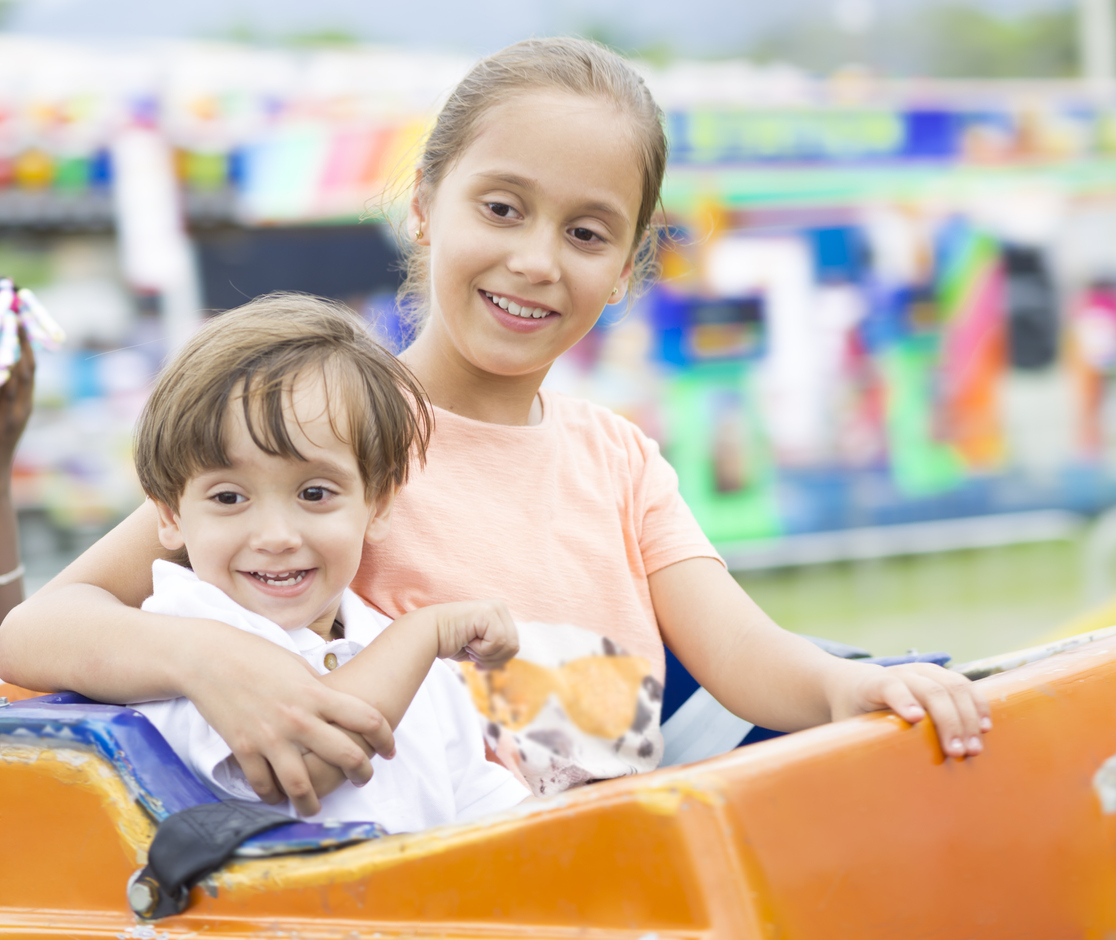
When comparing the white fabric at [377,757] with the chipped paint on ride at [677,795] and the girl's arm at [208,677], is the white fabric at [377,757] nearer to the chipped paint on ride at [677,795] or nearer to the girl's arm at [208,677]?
the girl's arm at [208,677]

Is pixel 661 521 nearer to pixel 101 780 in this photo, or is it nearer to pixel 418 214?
pixel 418 214

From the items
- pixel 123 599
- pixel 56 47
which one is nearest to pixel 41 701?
pixel 123 599

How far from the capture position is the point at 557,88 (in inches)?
44.5

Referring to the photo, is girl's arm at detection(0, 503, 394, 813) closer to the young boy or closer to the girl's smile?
the young boy

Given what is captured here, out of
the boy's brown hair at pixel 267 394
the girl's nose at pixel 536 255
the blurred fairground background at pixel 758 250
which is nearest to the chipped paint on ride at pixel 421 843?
the boy's brown hair at pixel 267 394

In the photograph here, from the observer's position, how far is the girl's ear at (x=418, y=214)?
1.27 meters

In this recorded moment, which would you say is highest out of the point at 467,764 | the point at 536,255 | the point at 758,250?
the point at 536,255

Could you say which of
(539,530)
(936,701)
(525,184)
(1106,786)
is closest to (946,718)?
(936,701)

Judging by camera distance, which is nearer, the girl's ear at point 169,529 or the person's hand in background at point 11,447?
the girl's ear at point 169,529

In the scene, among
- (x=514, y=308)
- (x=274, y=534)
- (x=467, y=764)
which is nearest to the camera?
(x=274, y=534)

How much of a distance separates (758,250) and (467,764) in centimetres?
449

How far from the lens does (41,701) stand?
3.00 ft

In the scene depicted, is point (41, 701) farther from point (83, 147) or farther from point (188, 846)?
point (83, 147)

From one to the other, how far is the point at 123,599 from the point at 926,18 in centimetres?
602
